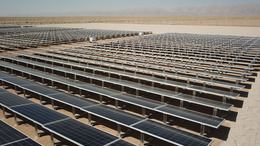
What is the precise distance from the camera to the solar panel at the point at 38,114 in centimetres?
645

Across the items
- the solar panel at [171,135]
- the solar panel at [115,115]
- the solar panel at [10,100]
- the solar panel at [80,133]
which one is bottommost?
the solar panel at [80,133]

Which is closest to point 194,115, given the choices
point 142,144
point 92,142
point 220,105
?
point 220,105

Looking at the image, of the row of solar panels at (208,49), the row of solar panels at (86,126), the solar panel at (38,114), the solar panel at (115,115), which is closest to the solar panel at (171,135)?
the row of solar panels at (86,126)

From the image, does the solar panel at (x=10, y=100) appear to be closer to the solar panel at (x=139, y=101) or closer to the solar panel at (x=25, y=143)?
the solar panel at (x=25, y=143)

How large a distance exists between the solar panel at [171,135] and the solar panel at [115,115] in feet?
1.09

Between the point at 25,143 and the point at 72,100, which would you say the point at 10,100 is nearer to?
the point at 72,100

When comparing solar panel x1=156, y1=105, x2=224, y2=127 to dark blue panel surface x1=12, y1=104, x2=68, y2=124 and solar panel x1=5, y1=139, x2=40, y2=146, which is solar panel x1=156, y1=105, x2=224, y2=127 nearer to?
dark blue panel surface x1=12, y1=104, x2=68, y2=124

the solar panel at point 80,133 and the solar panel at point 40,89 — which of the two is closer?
the solar panel at point 80,133

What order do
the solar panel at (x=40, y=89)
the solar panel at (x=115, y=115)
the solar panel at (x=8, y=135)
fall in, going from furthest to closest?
the solar panel at (x=40, y=89), the solar panel at (x=115, y=115), the solar panel at (x=8, y=135)

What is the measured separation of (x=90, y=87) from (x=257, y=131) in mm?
6230

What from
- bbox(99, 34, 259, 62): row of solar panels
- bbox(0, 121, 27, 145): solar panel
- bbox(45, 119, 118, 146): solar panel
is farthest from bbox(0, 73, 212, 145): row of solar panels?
bbox(99, 34, 259, 62): row of solar panels

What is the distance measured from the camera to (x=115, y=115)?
6750 millimetres

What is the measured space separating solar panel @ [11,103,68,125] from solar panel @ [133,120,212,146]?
100 inches

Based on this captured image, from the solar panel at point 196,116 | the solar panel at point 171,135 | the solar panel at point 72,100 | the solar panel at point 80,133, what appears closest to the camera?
the solar panel at point 171,135
